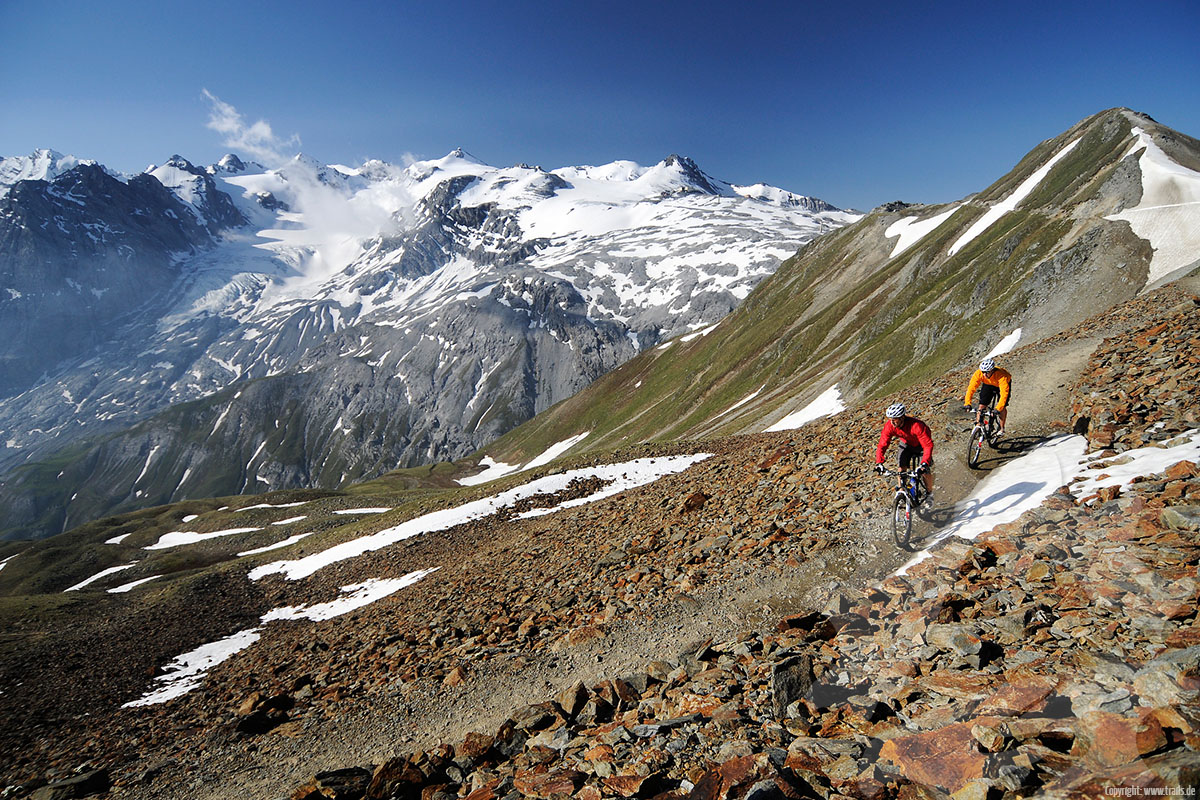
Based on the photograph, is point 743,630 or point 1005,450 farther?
point 1005,450

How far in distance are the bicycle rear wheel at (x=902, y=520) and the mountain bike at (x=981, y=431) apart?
502 cm

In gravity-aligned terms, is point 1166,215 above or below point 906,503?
above

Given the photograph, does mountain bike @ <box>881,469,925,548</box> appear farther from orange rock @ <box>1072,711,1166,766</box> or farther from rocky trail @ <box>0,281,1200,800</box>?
orange rock @ <box>1072,711,1166,766</box>

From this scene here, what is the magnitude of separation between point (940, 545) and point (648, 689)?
8276mm

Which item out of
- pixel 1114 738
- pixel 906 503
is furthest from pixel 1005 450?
pixel 1114 738

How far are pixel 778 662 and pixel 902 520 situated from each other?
23.4 feet

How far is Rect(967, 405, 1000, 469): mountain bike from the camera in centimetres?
1728

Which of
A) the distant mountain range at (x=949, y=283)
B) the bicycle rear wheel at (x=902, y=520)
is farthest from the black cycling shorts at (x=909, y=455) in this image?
the distant mountain range at (x=949, y=283)

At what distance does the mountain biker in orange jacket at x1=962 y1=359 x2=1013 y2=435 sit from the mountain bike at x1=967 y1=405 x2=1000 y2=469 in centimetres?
13

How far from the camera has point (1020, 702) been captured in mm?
6496

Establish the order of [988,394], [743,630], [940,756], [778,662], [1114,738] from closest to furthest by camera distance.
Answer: [1114,738] < [940,756] < [778,662] < [743,630] < [988,394]

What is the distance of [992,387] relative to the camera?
17.5 metres

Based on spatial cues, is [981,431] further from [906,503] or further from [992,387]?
[906,503]

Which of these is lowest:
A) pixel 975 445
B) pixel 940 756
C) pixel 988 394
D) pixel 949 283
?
pixel 940 756
